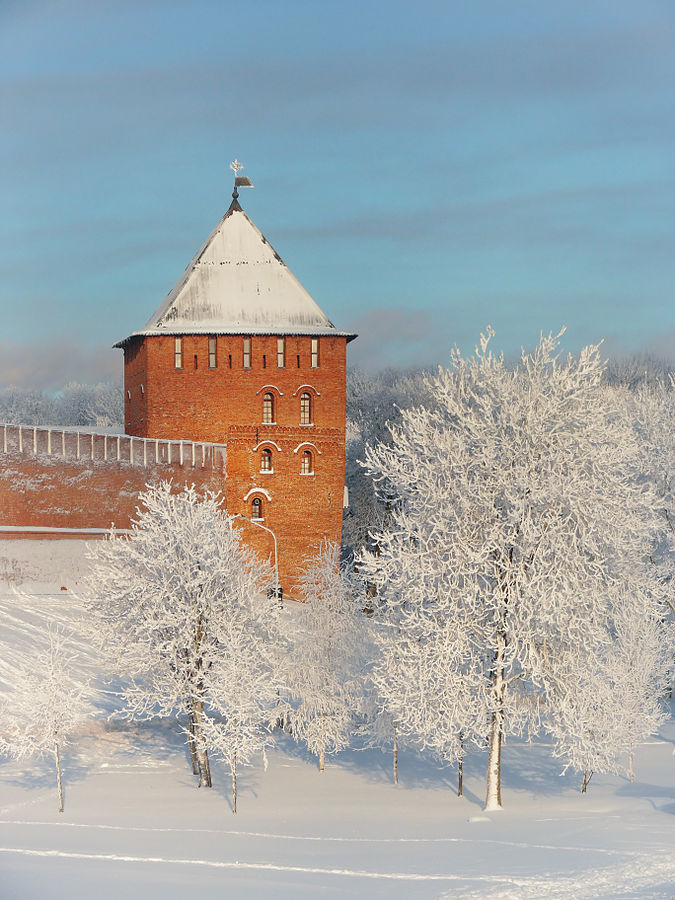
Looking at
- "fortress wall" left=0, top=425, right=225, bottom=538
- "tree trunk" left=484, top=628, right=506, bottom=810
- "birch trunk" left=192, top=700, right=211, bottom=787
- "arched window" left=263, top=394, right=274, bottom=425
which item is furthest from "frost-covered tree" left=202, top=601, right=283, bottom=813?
"arched window" left=263, top=394, right=274, bottom=425

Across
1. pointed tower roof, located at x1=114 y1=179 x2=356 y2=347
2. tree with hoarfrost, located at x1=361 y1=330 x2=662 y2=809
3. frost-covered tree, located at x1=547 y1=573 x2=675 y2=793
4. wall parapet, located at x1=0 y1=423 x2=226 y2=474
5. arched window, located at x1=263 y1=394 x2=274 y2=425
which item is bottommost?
frost-covered tree, located at x1=547 y1=573 x2=675 y2=793

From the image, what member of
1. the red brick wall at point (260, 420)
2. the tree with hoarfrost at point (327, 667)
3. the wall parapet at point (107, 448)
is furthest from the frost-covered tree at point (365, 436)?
the tree with hoarfrost at point (327, 667)

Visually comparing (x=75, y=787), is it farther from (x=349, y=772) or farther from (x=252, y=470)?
(x=252, y=470)

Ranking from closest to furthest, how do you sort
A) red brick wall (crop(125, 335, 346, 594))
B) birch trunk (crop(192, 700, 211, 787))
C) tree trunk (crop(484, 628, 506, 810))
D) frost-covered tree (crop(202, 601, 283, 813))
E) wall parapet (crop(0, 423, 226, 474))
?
tree trunk (crop(484, 628, 506, 810)) < frost-covered tree (crop(202, 601, 283, 813)) < birch trunk (crop(192, 700, 211, 787)) < wall parapet (crop(0, 423, 226, 474)) < red brick wall (crop(125, 335, 346, 594))

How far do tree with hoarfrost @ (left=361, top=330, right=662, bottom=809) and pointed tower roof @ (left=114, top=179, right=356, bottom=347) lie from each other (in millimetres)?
24456

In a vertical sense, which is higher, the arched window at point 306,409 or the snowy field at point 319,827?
the arched window at point 306,409

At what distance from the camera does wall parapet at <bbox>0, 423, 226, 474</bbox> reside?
33438 mm

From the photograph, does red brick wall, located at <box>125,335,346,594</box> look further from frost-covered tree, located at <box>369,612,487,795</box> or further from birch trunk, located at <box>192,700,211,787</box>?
frost-covered tree, located at <box>369,612,487,795</box>

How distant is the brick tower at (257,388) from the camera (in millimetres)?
41250

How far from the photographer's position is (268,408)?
42000mm

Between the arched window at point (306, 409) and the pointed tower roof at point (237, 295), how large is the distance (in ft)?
8.35

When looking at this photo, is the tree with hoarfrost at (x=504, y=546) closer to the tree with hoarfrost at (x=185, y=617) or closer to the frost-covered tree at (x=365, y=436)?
the tree with hoarfrost at (x=185, y=617)

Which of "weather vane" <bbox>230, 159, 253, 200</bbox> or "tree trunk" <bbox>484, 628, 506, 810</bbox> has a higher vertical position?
"weather vane" <bbox>230, 159, 253, 200</bbox>

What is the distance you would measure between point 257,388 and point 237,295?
3.87 m
